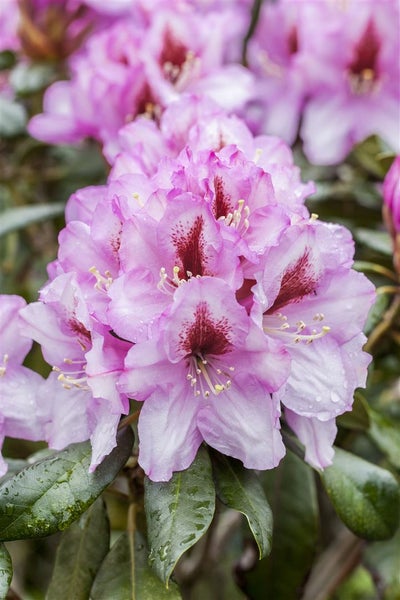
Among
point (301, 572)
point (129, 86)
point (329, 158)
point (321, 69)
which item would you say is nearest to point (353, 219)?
point (329, 158)

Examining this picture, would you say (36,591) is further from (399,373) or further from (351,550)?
(399,373)

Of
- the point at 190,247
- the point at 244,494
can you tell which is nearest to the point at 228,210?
the point at 190,247

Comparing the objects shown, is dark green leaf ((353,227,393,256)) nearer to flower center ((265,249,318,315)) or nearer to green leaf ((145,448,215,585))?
flower center ((265,249,318,315))

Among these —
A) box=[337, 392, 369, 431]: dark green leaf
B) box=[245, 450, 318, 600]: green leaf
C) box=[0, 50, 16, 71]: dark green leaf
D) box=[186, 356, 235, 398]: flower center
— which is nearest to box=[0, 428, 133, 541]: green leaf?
box=[186, 356, 235, 398]: flower center

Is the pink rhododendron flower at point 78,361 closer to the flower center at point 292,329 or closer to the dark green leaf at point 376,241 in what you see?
the flower center at point 292,329

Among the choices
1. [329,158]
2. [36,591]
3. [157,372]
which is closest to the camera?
[157,372]

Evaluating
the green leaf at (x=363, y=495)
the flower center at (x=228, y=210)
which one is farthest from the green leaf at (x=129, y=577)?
the flower center at (x=228, y=210)
